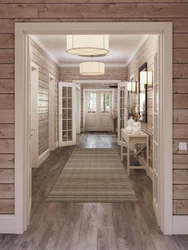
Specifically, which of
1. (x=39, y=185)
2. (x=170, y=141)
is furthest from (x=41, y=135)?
(x=170, y=141)

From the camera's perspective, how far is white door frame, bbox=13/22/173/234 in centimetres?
316

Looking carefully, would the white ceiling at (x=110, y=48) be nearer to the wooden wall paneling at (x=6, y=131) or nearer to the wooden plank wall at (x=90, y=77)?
the wooden plank wall at (x=90, y=77)

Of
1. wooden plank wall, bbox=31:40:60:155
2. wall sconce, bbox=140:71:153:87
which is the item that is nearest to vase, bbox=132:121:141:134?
wall sconce, bbox=140:71:153:87

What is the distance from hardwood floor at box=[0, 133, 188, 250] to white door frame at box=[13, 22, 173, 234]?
8.3 inches

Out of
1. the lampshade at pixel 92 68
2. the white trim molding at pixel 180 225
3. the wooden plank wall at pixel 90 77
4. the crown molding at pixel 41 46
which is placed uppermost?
the crown molding at pixel 41 46

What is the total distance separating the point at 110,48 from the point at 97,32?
4.98m

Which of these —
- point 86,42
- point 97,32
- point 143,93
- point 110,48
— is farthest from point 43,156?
point 97,32

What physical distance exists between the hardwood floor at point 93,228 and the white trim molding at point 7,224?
0.09 m

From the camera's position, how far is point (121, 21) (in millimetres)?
3172

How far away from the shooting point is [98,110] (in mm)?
16797

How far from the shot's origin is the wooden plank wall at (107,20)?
317cm

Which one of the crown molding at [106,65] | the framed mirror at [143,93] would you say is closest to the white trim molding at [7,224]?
the framed mirror at [143,93]

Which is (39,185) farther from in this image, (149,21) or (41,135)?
(149,21)

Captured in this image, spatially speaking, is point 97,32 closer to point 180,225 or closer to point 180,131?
point 180,131
